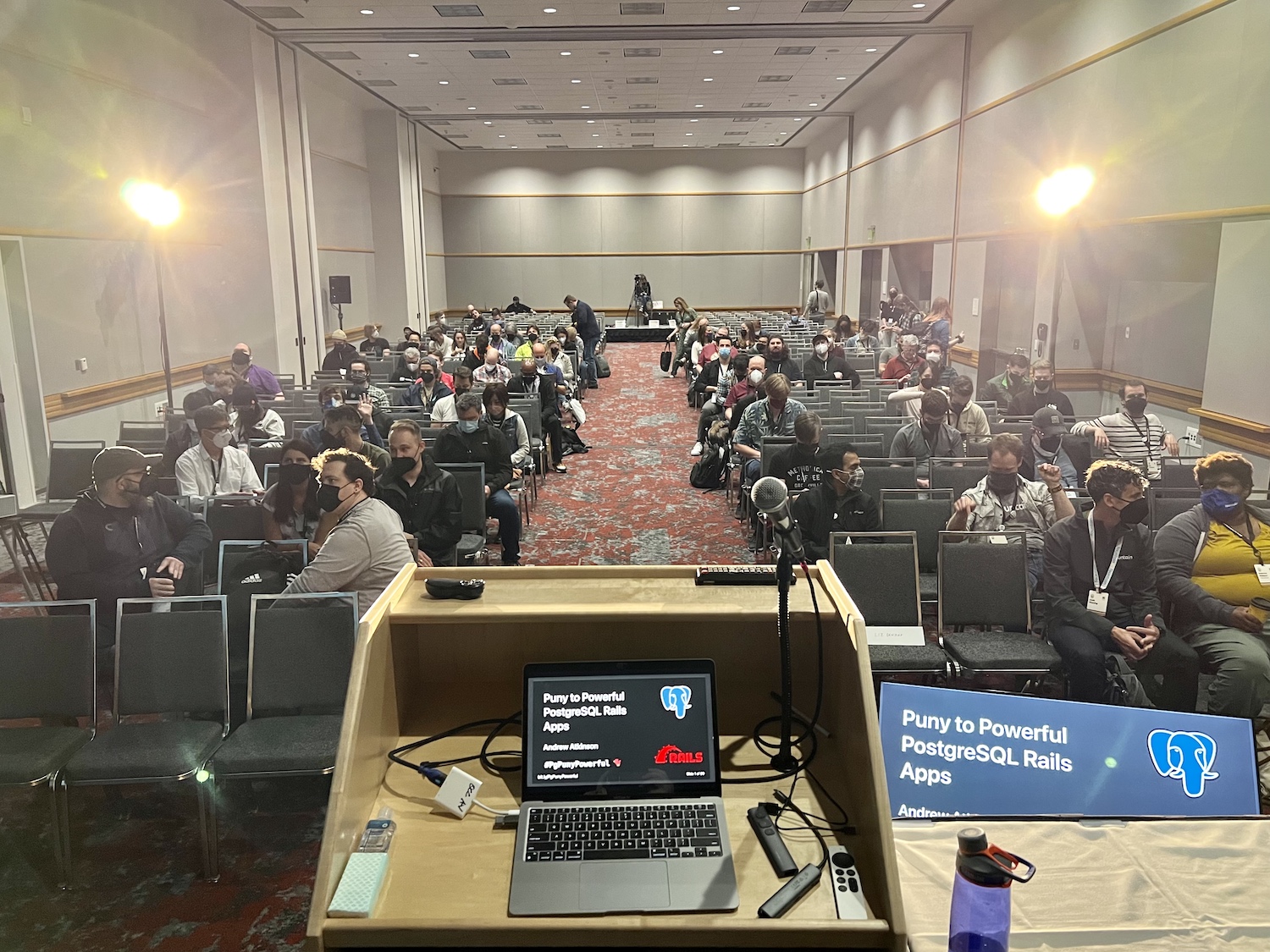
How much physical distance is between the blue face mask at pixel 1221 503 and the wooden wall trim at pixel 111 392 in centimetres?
923

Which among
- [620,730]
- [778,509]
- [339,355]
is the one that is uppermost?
[778,509]

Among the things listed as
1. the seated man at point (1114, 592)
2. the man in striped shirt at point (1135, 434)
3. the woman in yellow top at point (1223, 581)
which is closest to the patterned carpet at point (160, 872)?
the seated man at point (1114, 592)

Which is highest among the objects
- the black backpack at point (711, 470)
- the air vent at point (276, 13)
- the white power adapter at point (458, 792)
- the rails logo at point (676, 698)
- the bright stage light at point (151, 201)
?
the air vent at point (276, 13)

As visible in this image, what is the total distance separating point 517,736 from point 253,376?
8.88 metres

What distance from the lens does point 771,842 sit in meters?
1.78

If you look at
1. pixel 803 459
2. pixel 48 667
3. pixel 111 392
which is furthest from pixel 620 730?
pixel 111 392

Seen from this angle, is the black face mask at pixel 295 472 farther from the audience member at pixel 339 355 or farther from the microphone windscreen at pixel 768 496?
the audience member at pixel 339 355

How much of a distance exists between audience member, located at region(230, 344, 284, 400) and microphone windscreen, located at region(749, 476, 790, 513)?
26.5 ft

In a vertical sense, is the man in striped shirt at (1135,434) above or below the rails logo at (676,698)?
below

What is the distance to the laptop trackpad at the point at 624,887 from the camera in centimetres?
163

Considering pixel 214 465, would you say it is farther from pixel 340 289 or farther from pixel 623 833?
pixel 340 289

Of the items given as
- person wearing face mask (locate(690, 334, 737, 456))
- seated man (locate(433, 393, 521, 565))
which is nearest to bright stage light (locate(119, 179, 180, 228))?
seated man (locate(433, 393, 521, 565))

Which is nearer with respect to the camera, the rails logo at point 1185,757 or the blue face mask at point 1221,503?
the rails logo at point 1185,757

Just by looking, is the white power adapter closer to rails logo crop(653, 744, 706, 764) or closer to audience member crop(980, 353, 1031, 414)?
rails logo crop(653, 744, 706, 764)
